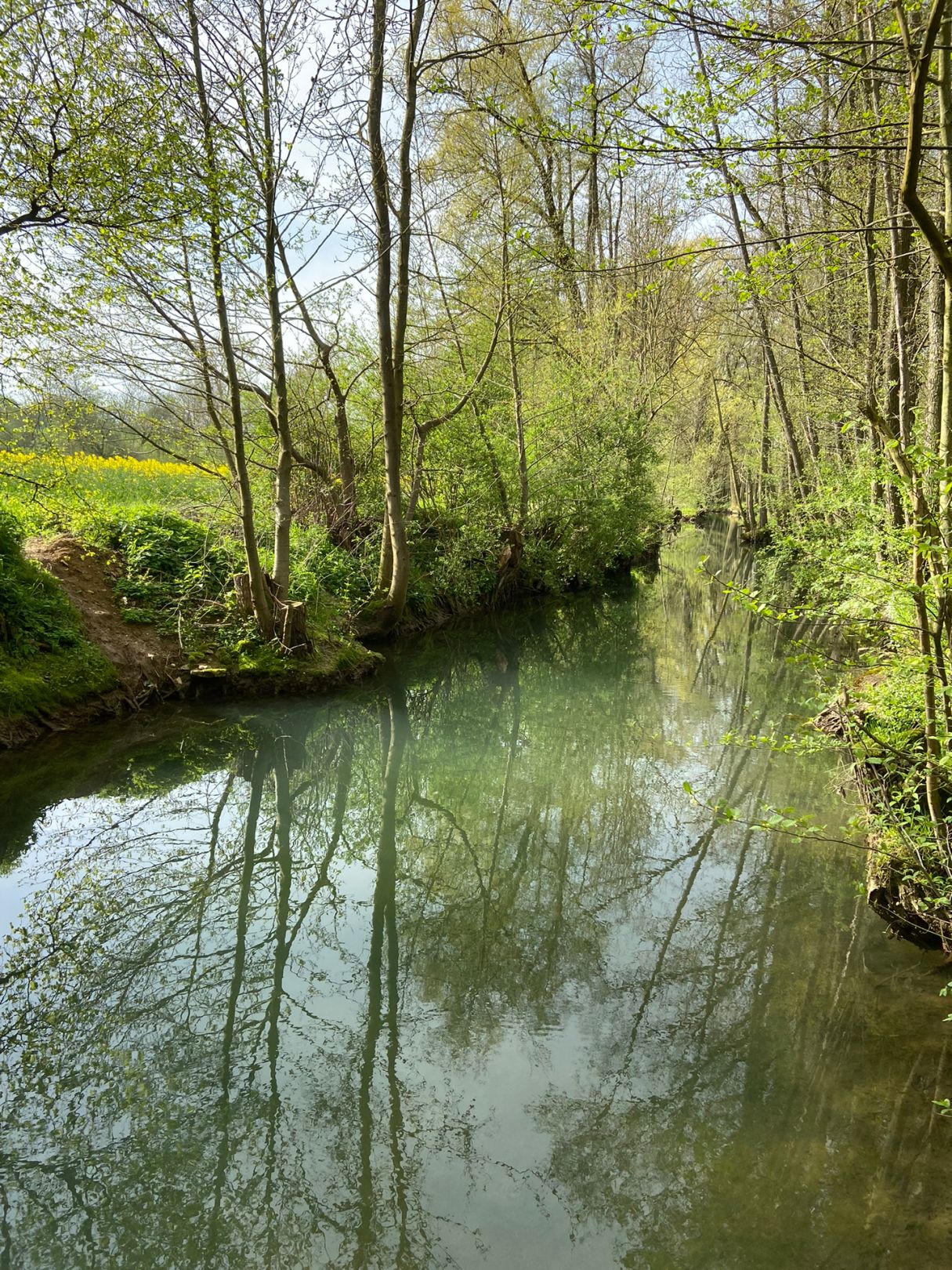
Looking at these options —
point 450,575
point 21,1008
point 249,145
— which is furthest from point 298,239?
point 21,1008

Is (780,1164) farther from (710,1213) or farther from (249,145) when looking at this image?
(249,145)

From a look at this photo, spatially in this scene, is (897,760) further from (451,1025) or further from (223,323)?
(223,323)

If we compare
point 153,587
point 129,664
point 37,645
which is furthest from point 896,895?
point 153,587

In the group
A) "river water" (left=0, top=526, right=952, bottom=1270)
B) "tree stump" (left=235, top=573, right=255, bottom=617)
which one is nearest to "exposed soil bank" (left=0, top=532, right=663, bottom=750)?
"tree stump" (left=235, top=573, right=255, bottom=617)

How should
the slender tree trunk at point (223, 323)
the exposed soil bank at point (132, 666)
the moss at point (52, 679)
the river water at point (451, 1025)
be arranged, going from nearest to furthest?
the river water at point (451, 1025)
the slender tree trunk at point (223, 323)
the moss at point (52, 679)
the exposed soil bank at point (132, 666)

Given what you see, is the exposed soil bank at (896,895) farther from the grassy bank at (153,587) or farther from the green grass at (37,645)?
the green grass at (37,645)

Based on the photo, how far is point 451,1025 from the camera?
3.91m

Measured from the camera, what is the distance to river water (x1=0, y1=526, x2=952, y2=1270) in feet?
9.29

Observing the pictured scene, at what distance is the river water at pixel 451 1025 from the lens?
283 centimetres

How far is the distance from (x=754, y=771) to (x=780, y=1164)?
15.8ft

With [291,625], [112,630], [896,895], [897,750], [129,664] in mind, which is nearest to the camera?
[897,750]

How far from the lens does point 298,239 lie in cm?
958

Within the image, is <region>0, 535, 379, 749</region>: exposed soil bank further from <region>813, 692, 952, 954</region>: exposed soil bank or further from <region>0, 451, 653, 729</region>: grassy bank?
<region>813, 692, 952, 954</region>: exposed soil bank

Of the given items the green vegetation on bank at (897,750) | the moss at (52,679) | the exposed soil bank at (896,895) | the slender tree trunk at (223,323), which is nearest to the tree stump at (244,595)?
the slender tree trunk at (223,323)
